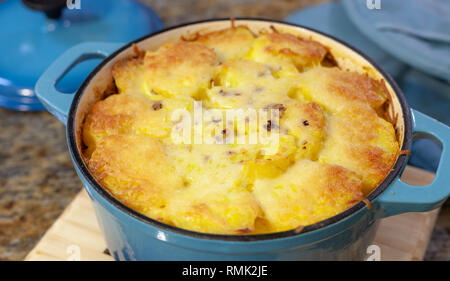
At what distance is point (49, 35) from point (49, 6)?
0.41ft

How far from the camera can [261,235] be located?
2.19 feet

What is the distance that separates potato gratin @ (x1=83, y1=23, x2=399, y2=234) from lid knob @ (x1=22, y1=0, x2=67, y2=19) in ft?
1.58

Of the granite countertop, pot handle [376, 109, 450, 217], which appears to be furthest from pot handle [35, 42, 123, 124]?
pot handle [376, 109, 450, 217]

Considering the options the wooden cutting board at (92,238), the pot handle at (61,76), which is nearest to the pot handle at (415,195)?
the wooden cutting board at (92,238)

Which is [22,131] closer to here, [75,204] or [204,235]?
[75,204]

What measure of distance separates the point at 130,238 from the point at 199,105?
12.3 inches

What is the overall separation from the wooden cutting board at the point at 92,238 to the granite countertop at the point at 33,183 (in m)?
0.12

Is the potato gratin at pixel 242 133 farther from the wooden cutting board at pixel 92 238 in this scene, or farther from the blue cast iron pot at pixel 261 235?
the wooden cutting board at pixel 92 238

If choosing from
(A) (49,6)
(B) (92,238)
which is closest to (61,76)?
(B) (92,238)

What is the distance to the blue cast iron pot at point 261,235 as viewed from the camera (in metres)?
0.68

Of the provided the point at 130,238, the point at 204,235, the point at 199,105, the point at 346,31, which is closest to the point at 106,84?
the point at 199,105

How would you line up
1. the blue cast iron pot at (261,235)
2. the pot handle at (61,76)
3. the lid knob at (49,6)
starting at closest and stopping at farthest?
1. the blue cast iron pot at (261,235)
2. the pot handle at (61,76)
3. the lid knob at (49,6)

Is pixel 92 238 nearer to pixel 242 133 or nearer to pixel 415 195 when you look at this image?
pixel 242 133

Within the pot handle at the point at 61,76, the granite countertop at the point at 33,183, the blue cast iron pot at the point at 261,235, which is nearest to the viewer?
the blue cast iron pot at the point at 261,235
